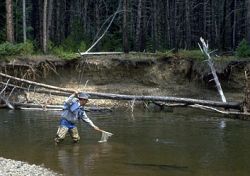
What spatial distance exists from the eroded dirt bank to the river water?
238 inches

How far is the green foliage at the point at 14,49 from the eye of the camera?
27531 mm

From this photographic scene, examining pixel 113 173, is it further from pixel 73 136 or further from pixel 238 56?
pixel 238 56

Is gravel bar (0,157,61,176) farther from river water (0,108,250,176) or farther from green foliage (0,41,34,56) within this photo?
green foliage (0,41,34,56)

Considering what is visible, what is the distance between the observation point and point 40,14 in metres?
38.0

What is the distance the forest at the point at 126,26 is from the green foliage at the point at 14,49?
1921 mm

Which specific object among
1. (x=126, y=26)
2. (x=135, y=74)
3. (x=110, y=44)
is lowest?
(x=135, y=74)

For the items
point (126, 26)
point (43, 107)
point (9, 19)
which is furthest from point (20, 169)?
point (126, 26)

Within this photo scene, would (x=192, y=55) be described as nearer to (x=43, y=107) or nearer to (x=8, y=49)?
(x=43, y=107)

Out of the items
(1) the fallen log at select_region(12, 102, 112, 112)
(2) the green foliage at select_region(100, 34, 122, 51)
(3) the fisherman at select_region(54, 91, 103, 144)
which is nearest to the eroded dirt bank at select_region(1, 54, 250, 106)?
(1) the fallen log at select_region(12, 102, 112, 112)

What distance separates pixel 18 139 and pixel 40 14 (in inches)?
941

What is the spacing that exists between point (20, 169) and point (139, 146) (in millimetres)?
4309

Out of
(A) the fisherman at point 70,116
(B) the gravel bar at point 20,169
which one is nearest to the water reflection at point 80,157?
(A) the fisherman at point 70,116

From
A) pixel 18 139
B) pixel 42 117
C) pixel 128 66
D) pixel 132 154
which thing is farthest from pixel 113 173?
pixel 128 66

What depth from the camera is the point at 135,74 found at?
28.6m
